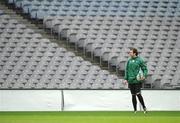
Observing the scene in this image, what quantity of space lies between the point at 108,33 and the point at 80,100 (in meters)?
6.04

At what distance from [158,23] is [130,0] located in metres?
1.75

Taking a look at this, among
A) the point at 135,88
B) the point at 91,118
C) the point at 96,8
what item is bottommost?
the point at 91,118

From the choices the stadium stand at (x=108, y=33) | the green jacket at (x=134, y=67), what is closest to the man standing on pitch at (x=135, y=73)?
→ the green jacket at (x=134, y=67)

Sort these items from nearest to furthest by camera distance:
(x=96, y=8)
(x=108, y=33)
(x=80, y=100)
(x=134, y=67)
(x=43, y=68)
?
1. (x=134, y=67)
2. (x=80, y=100)
3. (x=43, y=68)
4. (x=108, y=33)
5. (x=96, y=8)

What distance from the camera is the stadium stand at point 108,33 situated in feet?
68.7

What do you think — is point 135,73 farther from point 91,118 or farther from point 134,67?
point 91,118

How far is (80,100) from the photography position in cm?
1717

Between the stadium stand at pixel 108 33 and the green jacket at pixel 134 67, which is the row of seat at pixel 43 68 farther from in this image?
the green jacket at pixel 134 67

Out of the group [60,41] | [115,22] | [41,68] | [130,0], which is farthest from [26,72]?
[130,0]

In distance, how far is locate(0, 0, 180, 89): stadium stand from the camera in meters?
21.0

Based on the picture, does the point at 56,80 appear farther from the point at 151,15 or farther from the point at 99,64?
the point at 151,15

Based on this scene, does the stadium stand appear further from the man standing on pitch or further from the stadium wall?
the man standing on pitch

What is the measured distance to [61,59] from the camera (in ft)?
70.3

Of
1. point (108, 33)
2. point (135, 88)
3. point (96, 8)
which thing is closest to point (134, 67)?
point (135, 88)
